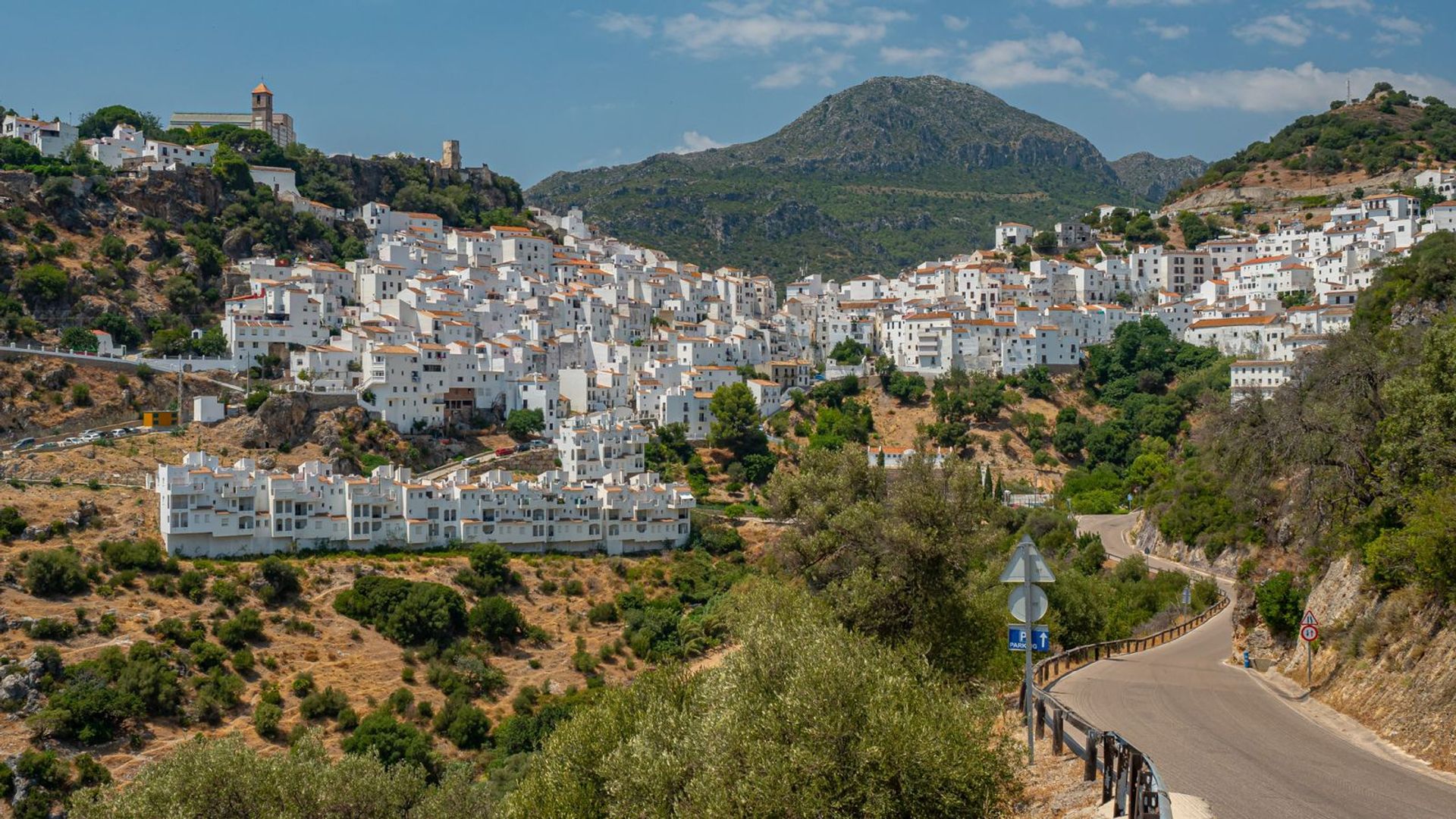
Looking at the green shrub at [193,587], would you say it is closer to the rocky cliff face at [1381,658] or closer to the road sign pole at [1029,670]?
the rocky cliff face at [1381,658]

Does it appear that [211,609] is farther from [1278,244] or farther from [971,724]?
[1278,244]

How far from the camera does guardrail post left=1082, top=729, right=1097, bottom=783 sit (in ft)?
38.6

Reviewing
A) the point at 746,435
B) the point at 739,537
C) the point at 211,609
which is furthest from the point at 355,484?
the point at 746,435

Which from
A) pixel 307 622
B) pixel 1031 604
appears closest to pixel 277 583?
pixel 307 622

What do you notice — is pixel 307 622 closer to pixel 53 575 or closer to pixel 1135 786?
pixel 53 575

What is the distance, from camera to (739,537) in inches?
2307

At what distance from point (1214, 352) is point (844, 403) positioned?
2231 centimetres

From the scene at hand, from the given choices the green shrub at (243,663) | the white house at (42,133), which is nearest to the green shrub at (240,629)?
the green shrub at (243,663)

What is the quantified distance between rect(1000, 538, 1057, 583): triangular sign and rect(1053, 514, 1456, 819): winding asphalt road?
7.89 ft

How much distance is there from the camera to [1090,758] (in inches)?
466

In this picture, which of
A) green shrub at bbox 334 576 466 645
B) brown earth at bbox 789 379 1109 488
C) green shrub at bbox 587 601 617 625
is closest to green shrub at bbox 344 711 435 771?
green shrub at bbox 334 576 466 645

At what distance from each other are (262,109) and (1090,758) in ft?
345

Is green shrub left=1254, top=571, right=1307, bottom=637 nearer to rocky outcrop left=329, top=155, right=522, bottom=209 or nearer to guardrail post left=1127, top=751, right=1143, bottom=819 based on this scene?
guardrail post left=1127, top=751, right=1143, bottom=819

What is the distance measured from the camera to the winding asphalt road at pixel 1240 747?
11195mm
